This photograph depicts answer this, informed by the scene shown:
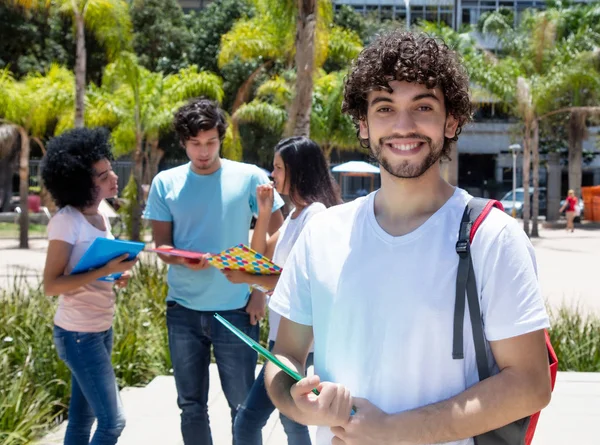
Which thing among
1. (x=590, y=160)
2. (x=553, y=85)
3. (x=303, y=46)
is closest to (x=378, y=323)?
(x=303, y=46)

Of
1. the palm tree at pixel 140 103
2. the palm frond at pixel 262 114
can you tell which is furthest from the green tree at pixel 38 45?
the palm frond at pixel 262 114

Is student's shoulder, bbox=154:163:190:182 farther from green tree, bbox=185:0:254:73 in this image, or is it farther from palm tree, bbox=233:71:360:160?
green tree, bbox=185:0:254:73

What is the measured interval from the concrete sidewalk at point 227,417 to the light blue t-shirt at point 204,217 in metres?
Answer: 1.50

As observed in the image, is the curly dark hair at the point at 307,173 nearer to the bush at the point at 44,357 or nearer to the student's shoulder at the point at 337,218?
the student's shoulder at the point at 337,218

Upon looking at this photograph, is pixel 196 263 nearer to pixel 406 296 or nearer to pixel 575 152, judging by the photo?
pixel 406 296

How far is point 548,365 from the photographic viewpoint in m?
1.72

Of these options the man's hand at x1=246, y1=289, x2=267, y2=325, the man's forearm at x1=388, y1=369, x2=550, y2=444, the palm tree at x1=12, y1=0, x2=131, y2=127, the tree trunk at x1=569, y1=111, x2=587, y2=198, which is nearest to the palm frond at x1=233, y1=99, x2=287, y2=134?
the palm tree at x1=12, y1=0, x2=131, y2=127

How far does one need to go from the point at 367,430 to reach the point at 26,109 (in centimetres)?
2112

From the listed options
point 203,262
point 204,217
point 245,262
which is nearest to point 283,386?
point 245,262

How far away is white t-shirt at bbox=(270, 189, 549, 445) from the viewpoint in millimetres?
1687

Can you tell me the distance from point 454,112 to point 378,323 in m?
0.56

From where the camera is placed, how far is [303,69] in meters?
10.8

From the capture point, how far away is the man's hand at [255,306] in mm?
4004

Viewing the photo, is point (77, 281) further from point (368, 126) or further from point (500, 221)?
point (500, 221)
